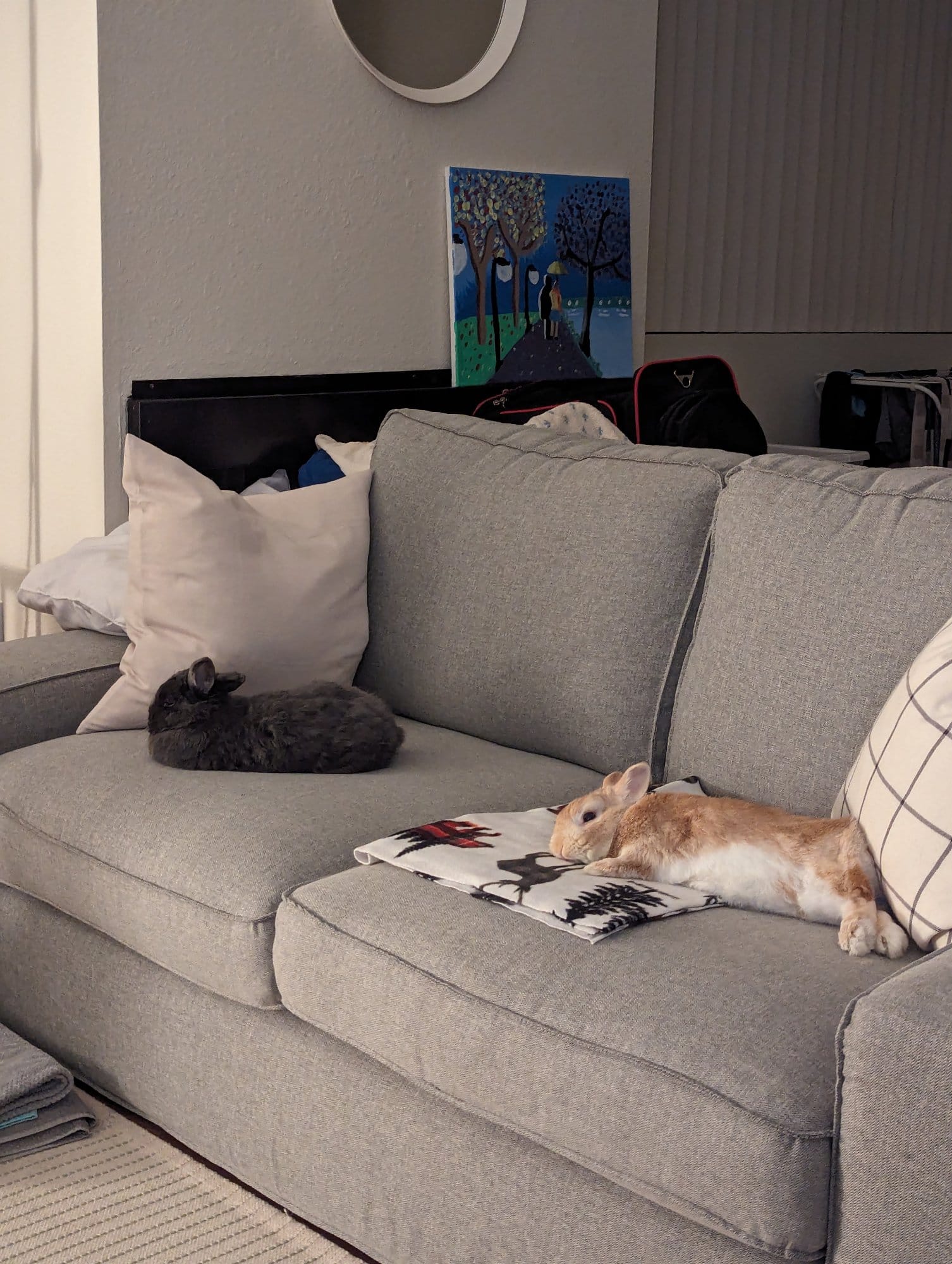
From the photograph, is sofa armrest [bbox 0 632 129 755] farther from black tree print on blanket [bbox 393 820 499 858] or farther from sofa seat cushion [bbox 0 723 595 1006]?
black tree print on blanket [bbox 393 820 499 858]

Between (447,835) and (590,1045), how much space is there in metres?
0.41

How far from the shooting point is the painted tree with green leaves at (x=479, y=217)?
3068 millimetres

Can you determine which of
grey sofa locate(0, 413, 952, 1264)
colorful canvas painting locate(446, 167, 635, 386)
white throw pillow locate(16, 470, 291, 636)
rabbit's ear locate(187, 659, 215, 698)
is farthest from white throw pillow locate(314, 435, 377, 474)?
rabbit's ear locate(187, 659, 215, 698)

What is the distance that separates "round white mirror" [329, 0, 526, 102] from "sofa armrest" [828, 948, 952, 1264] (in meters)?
2.36

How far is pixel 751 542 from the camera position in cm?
181

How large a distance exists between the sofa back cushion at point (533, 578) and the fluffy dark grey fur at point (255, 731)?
25 cm

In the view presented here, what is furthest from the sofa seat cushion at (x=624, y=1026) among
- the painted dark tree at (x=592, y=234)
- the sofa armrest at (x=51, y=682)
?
the painted dark tree at (x=592, y=234)

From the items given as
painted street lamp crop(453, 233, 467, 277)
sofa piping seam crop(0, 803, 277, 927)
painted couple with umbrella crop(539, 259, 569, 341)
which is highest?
painted street lamp crop(453, 233, 467, 277)

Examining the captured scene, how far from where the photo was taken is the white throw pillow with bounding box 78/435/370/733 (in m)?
2.08

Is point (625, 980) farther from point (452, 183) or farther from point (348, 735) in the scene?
point (452, 183)

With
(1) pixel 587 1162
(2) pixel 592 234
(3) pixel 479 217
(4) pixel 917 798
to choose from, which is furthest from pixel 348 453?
(1) pixel 587 1162

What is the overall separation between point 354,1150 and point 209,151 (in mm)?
1929

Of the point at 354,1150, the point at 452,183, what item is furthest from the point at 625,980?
the point at 452,183

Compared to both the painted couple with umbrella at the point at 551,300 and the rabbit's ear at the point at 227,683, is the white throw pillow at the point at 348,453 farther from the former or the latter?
the painted couple with umbrella at the point at 551,300
